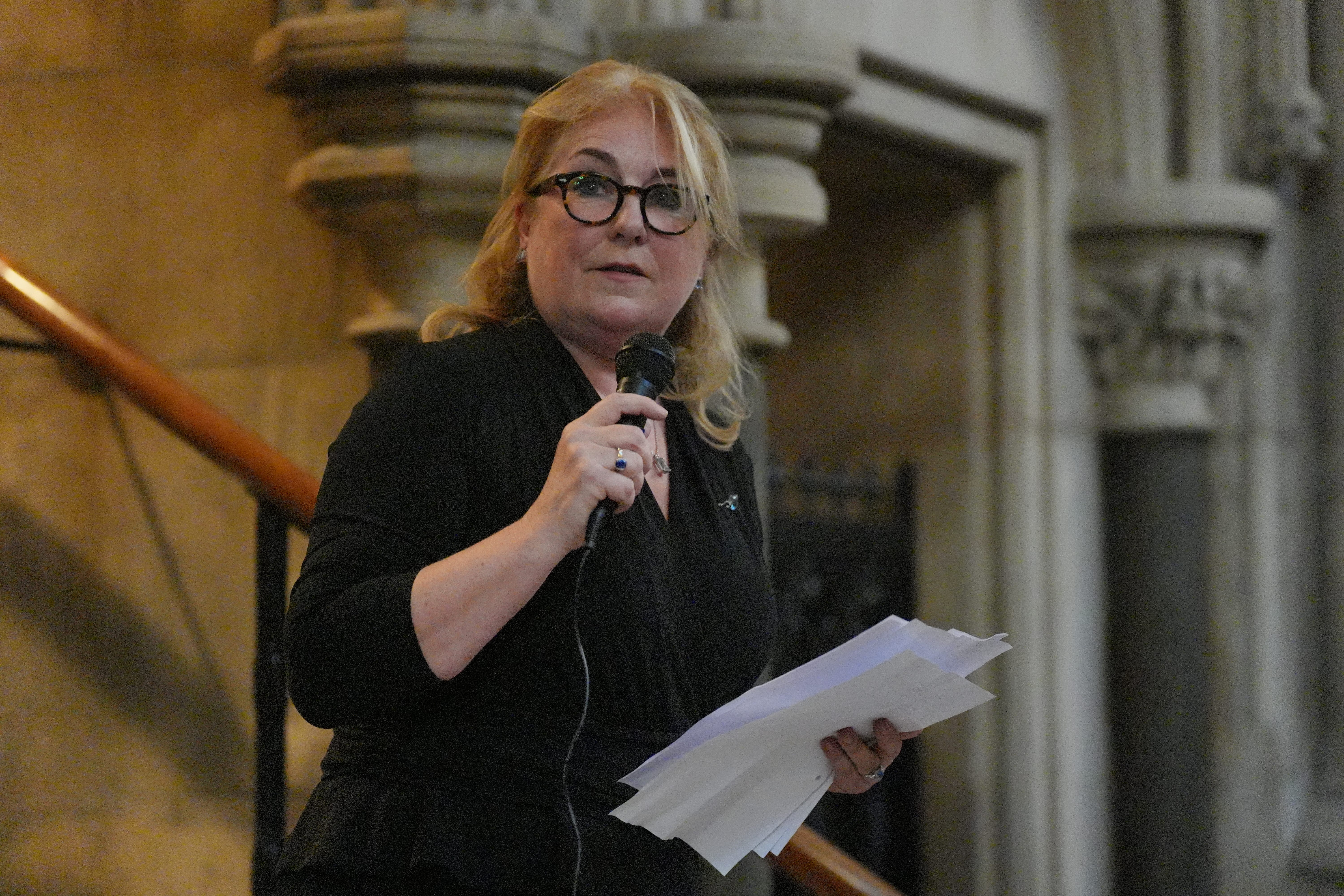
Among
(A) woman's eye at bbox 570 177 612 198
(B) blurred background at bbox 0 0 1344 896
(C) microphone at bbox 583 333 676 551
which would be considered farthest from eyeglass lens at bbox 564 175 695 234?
(B) blurred background at bbox 0 0 1344 896

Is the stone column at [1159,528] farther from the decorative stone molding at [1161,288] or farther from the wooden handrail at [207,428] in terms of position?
the wooden handrail at [207,428]

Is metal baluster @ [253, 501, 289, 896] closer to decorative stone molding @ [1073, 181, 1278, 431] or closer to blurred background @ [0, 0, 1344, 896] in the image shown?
blurred background @ [0, 0, 1344, 896]

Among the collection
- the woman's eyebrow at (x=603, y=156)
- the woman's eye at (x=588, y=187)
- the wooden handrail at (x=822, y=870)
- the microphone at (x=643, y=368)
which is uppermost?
the woman's eyebrow at (x=603, y=156)

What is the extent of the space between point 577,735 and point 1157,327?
2.68 metres

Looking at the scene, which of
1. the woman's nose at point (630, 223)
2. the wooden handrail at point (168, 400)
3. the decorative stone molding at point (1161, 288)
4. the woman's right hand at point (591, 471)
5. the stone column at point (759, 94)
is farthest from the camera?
the decorative stone molding at point (1161, 288)

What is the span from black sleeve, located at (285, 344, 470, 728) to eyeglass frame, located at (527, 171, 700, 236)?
20 cm

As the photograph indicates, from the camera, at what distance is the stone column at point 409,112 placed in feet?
7.50

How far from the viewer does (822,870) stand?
7.20 ft

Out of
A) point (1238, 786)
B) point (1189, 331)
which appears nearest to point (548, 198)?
point (1189, 331)

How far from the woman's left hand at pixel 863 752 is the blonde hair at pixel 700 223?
1.06ft

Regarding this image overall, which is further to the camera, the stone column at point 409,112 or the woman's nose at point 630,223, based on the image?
the stone column at point 409,112

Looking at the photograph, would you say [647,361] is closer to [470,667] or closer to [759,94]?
[470,667]

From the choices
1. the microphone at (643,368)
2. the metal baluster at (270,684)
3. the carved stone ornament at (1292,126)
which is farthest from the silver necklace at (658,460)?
the carved stone ornament at (1292,126)

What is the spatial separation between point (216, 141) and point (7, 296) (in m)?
0.51
